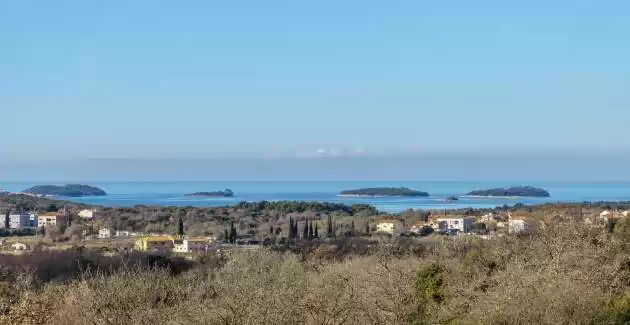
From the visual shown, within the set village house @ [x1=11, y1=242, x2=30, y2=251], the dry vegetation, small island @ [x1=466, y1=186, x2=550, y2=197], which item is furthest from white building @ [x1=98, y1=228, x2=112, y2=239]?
small island @ [x1=466, y1=186, x2=550, y2=197]

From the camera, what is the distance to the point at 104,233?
84812 millimetres

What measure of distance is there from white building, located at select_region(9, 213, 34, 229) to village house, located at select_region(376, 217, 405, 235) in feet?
140

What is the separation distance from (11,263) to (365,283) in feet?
101

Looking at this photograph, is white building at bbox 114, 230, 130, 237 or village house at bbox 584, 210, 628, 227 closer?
village house at bbox 584, 210, 628, 227

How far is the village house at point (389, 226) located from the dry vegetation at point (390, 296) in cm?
5192

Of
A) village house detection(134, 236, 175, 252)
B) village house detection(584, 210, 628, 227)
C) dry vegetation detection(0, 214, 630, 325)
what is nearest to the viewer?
dry vegetation detection(0, 214, 630, 325)

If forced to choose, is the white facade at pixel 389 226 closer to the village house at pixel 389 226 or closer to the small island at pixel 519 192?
the village house at pixel 389 226

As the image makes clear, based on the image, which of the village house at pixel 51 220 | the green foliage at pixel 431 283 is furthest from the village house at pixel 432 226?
the green foliage at pixel 431 283

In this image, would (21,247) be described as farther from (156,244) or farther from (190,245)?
(190,245)

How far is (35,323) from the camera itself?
44.2 ft

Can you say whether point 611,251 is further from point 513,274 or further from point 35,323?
point 35,323

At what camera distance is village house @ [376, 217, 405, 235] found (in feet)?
256

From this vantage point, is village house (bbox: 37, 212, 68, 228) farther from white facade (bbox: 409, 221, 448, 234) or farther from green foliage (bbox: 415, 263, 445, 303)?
green foliage (bbox: 415, 263, 445, 303)

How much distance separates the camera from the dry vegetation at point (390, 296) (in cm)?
1223
